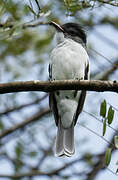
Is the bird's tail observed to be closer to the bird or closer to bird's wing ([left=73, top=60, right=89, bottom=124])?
the bird

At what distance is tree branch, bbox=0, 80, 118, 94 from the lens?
3314 mm

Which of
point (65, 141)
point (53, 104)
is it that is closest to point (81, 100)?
point (53, 104)

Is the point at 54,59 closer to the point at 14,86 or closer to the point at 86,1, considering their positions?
the point at 86,1

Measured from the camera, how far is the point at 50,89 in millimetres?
3348

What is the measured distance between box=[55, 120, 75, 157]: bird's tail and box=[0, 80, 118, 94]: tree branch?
116cm

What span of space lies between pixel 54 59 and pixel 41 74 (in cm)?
126

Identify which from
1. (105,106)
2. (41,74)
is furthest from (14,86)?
(41,74)

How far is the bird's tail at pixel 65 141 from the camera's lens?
438cm

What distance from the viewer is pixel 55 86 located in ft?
11.0

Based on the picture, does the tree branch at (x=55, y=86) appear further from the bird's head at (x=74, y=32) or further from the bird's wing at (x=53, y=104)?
the bird's head at (x=74, y=32)

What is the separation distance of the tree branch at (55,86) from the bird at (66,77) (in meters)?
1.14

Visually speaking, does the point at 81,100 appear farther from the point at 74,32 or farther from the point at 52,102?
the point at 74,32

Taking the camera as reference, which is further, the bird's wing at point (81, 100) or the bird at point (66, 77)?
the bird's wing at point (81, 100)

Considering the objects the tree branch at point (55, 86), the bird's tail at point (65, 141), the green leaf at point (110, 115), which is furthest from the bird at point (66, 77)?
the green leaf at point (110, 115)
